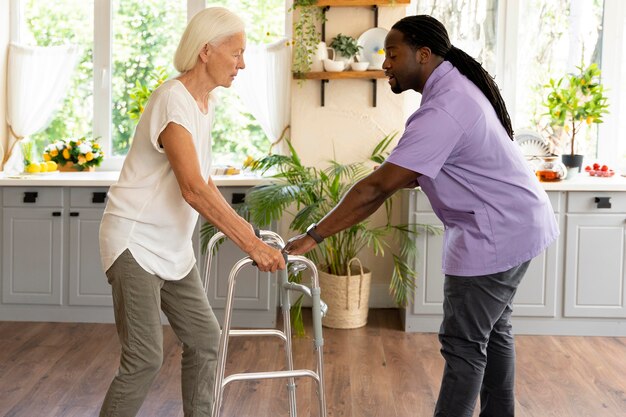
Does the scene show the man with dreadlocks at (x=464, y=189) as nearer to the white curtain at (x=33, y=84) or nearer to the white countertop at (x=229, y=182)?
the white countertop at (x=229, y=182)

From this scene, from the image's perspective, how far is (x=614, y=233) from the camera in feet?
15.3

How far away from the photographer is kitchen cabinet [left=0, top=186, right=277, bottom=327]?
15.8 feet

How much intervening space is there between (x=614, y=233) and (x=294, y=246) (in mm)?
Answer: 2630

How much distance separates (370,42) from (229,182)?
1.20m

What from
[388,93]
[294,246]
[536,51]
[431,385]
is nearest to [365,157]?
[388,93]

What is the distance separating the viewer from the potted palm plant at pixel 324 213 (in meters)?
Answer: 4.49

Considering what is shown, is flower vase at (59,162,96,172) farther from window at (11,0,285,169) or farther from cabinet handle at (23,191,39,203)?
cabinet handle at (23,191,39,203)

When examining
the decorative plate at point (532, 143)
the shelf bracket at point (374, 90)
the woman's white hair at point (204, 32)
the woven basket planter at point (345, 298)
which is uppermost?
the shelf bracket at point (374, 90)

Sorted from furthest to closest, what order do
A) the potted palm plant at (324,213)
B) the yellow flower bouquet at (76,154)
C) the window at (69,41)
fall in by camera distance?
1. the window at (69,41)
2. the yellow flower bouquet at (76,154)
3. the potted palm plant at (324,213)

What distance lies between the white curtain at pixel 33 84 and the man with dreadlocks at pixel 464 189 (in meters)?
3.50

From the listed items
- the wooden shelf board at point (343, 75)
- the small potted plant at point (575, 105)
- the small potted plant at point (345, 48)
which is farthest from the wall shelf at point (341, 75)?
the small potted plant at point (575, 105)

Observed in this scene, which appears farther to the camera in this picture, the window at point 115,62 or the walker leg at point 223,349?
the window at point 115,62

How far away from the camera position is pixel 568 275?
4.69 metres

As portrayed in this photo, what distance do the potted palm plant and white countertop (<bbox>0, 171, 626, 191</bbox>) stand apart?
0.48 feet
